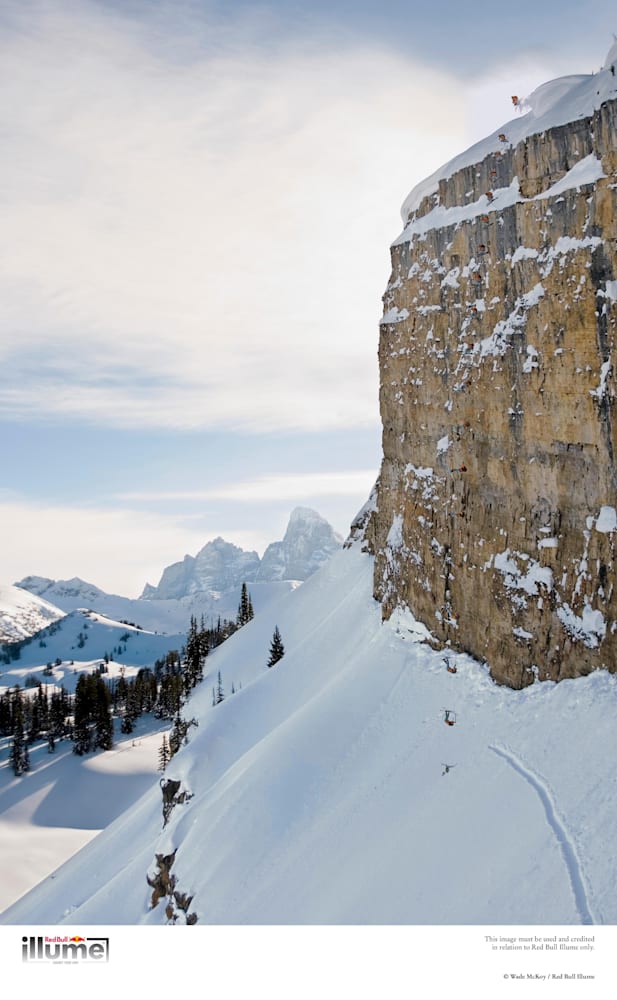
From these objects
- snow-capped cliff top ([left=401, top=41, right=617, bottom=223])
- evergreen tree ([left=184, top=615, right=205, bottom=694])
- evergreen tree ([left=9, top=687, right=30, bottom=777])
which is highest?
snow-capped cliff top ([left=401, top=41, right=617, bottom=223])

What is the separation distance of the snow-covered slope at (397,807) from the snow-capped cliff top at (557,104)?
20.4 metres

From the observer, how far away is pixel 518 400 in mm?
26125

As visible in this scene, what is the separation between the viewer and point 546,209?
23.7m

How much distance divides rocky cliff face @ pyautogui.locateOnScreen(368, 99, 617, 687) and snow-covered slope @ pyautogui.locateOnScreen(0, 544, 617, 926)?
2.62 m

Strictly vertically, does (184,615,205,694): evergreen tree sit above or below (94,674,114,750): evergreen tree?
above

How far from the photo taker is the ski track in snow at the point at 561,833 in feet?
47.9

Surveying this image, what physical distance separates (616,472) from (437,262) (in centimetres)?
1501

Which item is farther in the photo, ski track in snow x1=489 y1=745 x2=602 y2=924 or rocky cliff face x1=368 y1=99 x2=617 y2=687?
rocky cliff face x1=368 y1=99 x2=617 y2=687

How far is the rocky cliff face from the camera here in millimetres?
22234

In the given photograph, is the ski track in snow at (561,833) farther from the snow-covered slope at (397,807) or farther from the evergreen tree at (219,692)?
the evergreen tree at (219,692)

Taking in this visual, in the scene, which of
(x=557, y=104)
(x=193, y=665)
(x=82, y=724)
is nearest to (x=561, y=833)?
(x=557, y=104)
